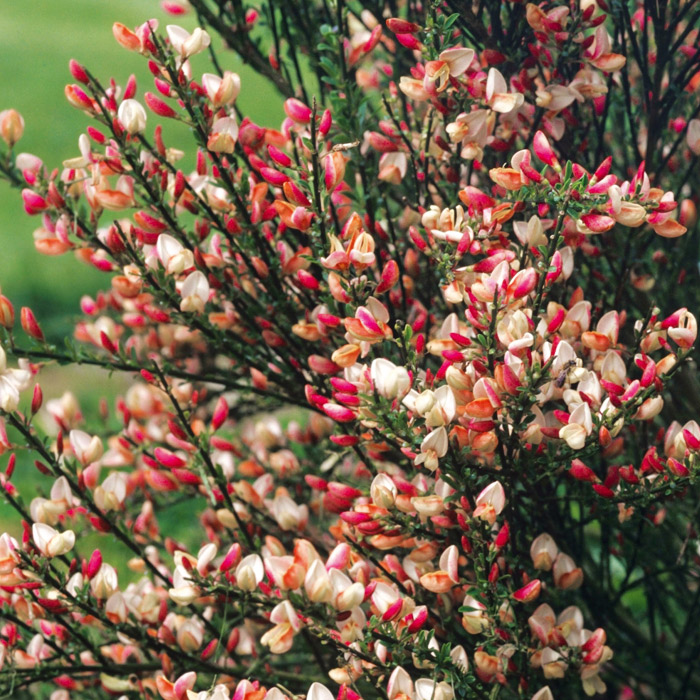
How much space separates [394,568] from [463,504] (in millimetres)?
182

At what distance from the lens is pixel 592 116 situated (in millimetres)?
1283

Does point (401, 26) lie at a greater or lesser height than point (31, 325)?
greater

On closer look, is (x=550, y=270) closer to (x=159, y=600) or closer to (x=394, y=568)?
(x=394, y=568)

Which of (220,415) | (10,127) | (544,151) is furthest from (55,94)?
(544,151)

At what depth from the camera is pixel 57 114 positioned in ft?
20.7

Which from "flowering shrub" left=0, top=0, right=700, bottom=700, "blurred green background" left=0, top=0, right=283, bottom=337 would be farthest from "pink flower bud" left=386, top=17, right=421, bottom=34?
"blurred green background" left=0, top=0, right=283, bottom=337

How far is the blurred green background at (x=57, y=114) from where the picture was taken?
3848 millimetres

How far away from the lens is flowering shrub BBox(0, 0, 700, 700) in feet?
2.93

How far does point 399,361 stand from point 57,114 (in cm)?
599

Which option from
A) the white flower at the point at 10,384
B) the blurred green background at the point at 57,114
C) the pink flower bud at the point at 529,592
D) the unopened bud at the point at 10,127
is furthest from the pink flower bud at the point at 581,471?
the blurred green background at the point at 57,114

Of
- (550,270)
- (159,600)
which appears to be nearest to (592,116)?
(550,270)

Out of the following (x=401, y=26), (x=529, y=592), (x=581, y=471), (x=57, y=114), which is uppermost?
(x=57, y=114)

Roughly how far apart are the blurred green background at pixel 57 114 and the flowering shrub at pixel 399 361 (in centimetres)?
150

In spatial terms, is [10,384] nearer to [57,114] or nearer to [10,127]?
[10,127]
